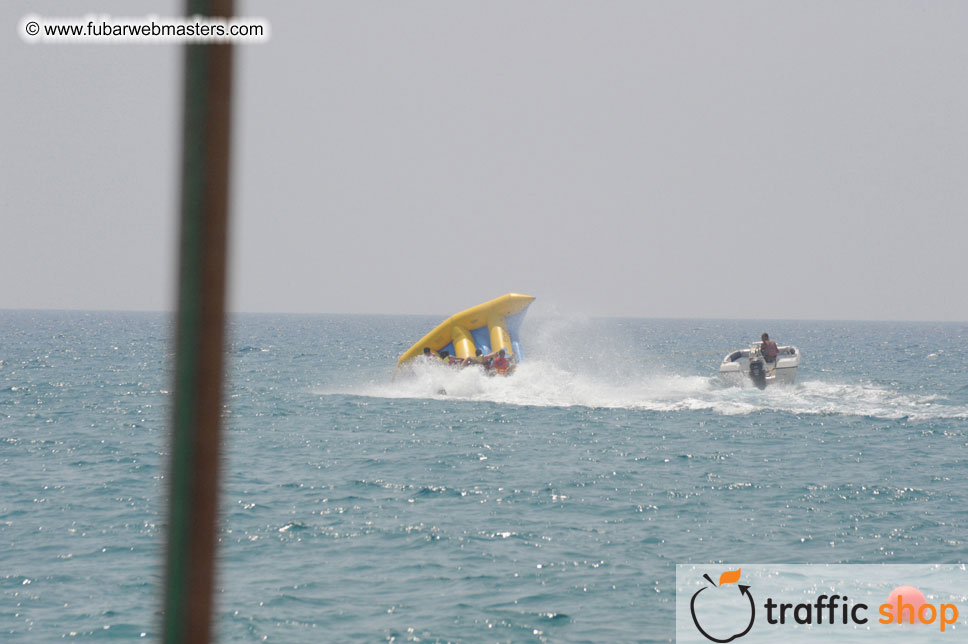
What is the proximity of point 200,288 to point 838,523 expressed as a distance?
40.8ft

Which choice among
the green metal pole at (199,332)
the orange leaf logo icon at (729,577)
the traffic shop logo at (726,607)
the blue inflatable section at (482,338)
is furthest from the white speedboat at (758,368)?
the green metal pole at (199,332)

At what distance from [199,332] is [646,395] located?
28176 mm

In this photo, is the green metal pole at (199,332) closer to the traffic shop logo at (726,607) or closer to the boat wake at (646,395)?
the traffic shop logo at (726,607)

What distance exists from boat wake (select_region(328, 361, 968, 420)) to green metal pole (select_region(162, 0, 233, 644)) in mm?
23740

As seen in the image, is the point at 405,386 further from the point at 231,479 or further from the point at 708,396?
the point at 231,479

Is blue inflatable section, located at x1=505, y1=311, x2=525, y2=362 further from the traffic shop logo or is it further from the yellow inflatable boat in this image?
the traffic shop logo

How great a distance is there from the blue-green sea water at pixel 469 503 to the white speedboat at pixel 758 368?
441mm

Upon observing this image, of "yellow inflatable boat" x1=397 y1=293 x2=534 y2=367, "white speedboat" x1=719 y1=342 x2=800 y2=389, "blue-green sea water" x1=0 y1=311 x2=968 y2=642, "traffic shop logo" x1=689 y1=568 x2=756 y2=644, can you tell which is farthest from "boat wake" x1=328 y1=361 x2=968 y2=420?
"traffic shop logo" x1=689 y1=568 x2=756 y2=644

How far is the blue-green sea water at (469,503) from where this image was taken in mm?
8906

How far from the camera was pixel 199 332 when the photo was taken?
1.41 m

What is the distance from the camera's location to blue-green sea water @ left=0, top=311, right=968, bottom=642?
891cm

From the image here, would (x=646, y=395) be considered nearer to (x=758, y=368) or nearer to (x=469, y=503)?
(x=758, y=368)

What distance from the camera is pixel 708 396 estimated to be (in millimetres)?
27953

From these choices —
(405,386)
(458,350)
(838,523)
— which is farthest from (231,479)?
(405,386)
